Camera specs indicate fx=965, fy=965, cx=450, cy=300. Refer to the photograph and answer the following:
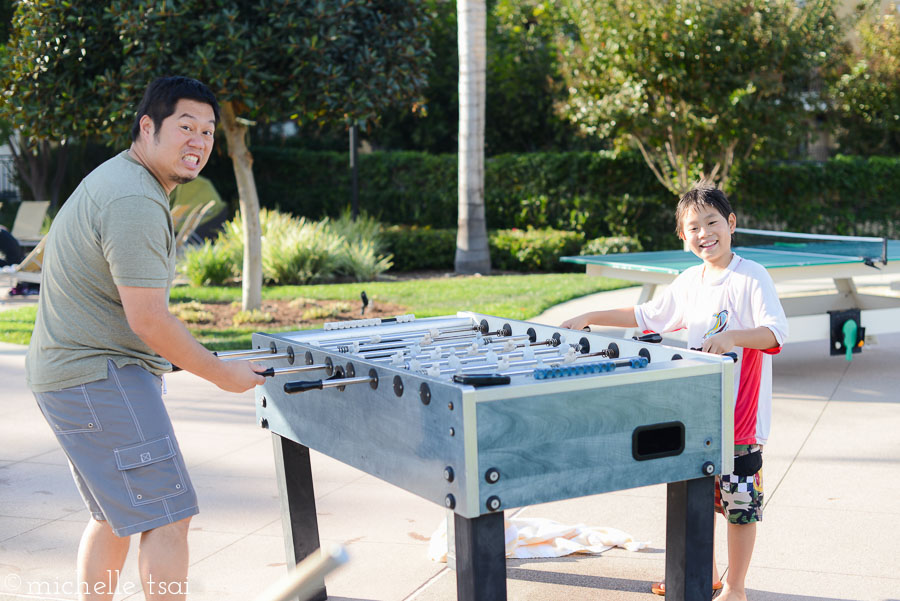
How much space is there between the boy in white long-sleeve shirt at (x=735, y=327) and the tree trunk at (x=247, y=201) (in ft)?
23.2

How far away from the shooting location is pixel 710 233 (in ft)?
12.2

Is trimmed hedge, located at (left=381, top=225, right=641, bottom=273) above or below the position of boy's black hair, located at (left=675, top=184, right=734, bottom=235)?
below

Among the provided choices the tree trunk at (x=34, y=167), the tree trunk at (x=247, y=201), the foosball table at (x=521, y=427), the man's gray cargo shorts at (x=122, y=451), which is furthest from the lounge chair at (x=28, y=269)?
the tree trunk at (x=34, y=167)

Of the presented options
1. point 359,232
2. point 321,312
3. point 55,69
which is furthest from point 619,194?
point 55,69

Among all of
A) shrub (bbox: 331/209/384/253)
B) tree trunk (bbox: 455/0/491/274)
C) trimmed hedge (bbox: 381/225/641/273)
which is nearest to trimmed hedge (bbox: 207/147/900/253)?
trimmed hedge (bbox: 381/225/641/273)

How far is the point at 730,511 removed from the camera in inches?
A: 139

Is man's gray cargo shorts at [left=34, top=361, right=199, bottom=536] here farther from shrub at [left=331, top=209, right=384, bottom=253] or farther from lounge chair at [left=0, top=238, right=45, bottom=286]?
shrub at [left=331, top=209, right=384, bottom=253]

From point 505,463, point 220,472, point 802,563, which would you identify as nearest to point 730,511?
point 802,563

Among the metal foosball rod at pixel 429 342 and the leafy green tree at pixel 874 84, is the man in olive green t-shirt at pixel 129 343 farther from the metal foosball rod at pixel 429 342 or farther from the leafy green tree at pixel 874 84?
the leafy green tree at pixel 874 84

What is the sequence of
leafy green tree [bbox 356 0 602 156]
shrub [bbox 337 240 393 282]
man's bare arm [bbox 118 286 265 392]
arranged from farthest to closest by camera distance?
leafy green tree [bbox 356 0 602 156]
shrub [bbox 337 240 393 282]
man's bare arm [bbox 118 286 265 392]

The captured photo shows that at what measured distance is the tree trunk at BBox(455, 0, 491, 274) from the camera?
1441 cm

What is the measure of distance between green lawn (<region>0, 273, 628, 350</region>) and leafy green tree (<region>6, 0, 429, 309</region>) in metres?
2.20

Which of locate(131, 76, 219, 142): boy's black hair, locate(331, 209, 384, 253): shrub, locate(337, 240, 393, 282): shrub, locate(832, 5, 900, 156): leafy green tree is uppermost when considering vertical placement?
locate(832, 5, 900, 156): leafy green tree

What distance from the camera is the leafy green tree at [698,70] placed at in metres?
15.2
